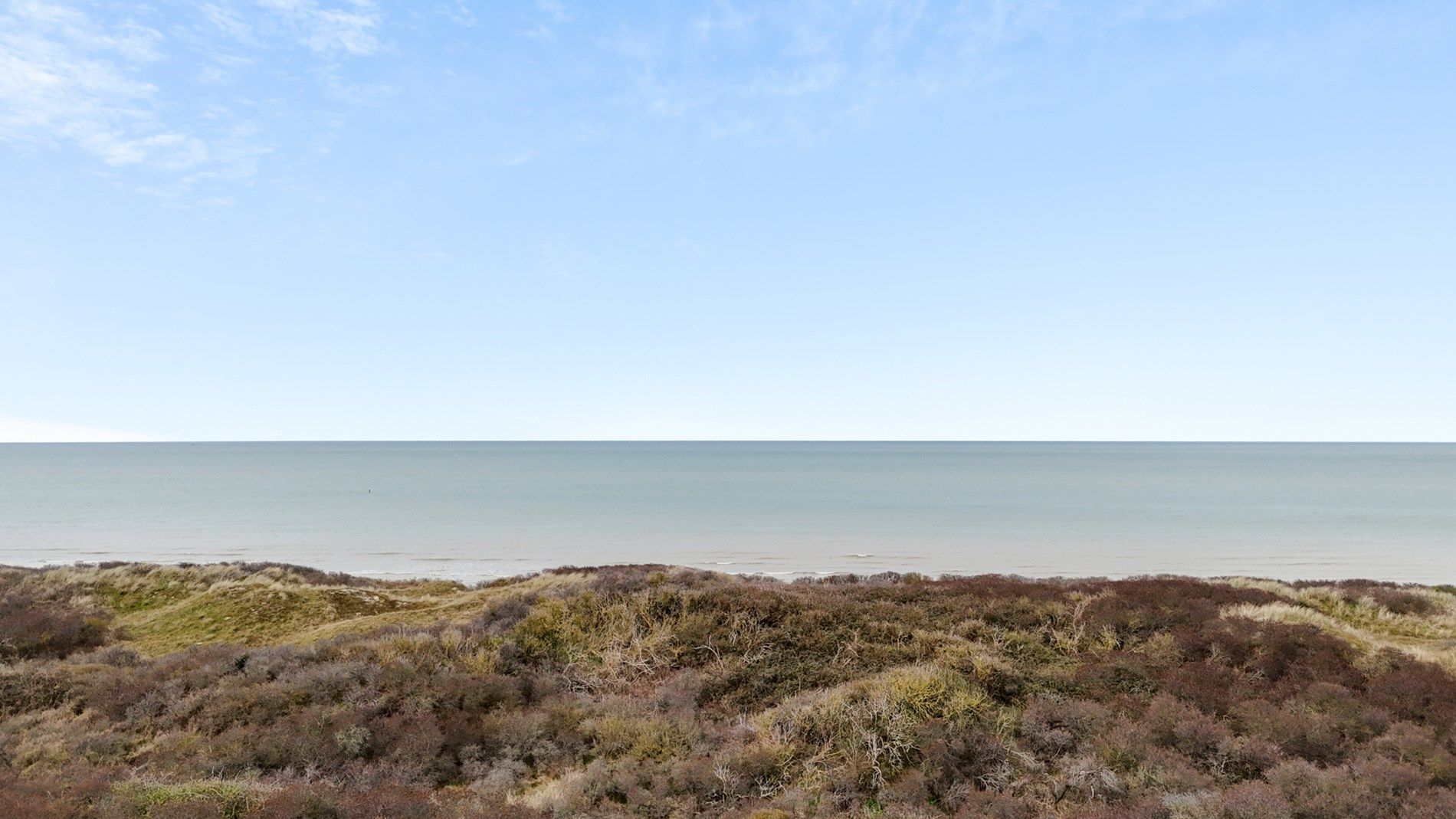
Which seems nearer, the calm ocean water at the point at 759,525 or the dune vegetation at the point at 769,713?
the dune vegetation at the point at 769,713

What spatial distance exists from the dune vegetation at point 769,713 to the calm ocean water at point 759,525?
20.2 meters

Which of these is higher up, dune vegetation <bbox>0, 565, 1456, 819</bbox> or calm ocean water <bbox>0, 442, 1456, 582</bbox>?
dune vegetation <bbox>0, 565, 1456, 819</bbox>

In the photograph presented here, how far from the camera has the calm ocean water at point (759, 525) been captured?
1497 inches

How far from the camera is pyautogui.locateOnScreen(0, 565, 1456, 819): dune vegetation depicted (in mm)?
7711

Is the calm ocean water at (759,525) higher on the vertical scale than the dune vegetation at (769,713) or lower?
lower

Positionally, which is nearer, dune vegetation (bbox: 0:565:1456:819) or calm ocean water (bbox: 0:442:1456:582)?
dune vegetation (bbox: 0:565:1456:819)

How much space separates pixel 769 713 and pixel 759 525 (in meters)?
43.7

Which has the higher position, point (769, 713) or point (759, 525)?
point (769, 713)

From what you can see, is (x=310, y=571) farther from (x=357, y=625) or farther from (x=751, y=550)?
(x=751, y=550)

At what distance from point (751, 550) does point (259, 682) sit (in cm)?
3183

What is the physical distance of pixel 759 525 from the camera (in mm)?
53656

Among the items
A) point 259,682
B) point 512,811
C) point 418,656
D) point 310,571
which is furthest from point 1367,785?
point 310,571

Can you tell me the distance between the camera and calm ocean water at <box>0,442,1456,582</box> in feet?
125

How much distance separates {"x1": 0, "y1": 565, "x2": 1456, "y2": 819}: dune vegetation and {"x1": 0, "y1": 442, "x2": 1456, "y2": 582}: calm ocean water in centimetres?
2025
